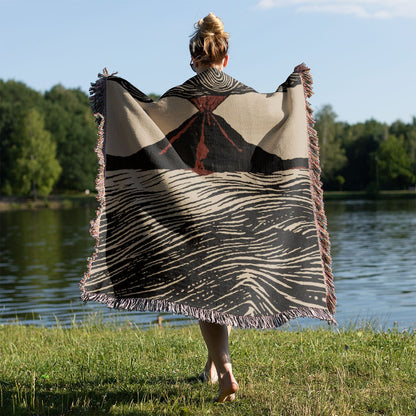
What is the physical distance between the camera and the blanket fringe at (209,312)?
370 centimetres

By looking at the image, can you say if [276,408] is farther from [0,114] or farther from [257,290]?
[0,114]

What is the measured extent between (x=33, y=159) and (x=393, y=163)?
46.3 m

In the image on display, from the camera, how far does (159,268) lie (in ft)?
12.4

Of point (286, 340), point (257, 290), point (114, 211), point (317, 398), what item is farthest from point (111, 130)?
point (286, 340)

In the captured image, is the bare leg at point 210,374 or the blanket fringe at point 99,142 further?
the bare leg at point 210,374

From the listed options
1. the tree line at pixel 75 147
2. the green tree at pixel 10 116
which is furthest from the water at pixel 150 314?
the green tree at pixel 10 116

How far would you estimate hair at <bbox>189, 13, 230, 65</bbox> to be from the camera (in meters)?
3.81

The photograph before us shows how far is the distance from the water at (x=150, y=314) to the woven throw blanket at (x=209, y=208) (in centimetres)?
292

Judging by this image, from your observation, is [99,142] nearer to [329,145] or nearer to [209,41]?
[209,41]

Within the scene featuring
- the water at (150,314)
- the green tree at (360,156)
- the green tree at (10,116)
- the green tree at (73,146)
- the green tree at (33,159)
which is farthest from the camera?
the green tree at (360,156)

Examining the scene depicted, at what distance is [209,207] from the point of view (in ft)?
12.5

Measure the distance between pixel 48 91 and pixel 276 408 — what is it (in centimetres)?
8484

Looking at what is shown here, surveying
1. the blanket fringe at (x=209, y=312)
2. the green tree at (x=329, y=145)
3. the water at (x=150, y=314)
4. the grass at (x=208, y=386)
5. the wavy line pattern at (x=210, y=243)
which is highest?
the green tree at (x=329, y=145)

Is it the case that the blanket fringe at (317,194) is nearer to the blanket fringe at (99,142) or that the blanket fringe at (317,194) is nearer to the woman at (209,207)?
the woman at (209,207)
